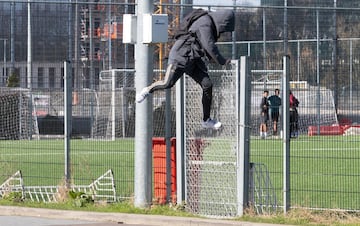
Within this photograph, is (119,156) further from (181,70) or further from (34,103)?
(181,70)

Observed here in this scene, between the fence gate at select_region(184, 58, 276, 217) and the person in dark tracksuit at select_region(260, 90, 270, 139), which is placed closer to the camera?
the fence gate at select_region(184, 58, 276, 217)

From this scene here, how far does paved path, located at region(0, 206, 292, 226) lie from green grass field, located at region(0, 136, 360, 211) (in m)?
0.78

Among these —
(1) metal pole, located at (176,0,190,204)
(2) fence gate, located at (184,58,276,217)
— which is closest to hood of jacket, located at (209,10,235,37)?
(2) fence gate, located at (184,58,276,217)

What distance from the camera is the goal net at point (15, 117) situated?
20.1 meters

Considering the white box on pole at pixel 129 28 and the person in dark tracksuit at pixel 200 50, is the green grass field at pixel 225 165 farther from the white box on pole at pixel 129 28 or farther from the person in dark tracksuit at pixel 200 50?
the white box on pole at pixel 129 28

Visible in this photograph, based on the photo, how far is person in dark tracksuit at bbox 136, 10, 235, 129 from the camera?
1283 cm

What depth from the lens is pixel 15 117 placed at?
20.7 meters

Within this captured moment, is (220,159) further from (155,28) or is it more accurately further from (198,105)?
(155,28)

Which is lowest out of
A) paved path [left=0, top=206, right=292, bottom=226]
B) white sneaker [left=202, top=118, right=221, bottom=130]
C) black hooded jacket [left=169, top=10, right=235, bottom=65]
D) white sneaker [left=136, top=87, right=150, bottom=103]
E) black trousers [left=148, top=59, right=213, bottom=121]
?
paved path [left=0, top=206, right=292, bottom=226]

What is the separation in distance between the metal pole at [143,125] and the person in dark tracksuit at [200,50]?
1259mm

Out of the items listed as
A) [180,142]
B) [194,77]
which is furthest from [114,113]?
[194,77]

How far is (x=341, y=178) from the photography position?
1884cm

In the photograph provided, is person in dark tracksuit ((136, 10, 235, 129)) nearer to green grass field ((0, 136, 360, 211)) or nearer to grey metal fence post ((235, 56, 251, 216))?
grey metal fence post ((235, 56, 251, 216))

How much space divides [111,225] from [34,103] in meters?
7.31
